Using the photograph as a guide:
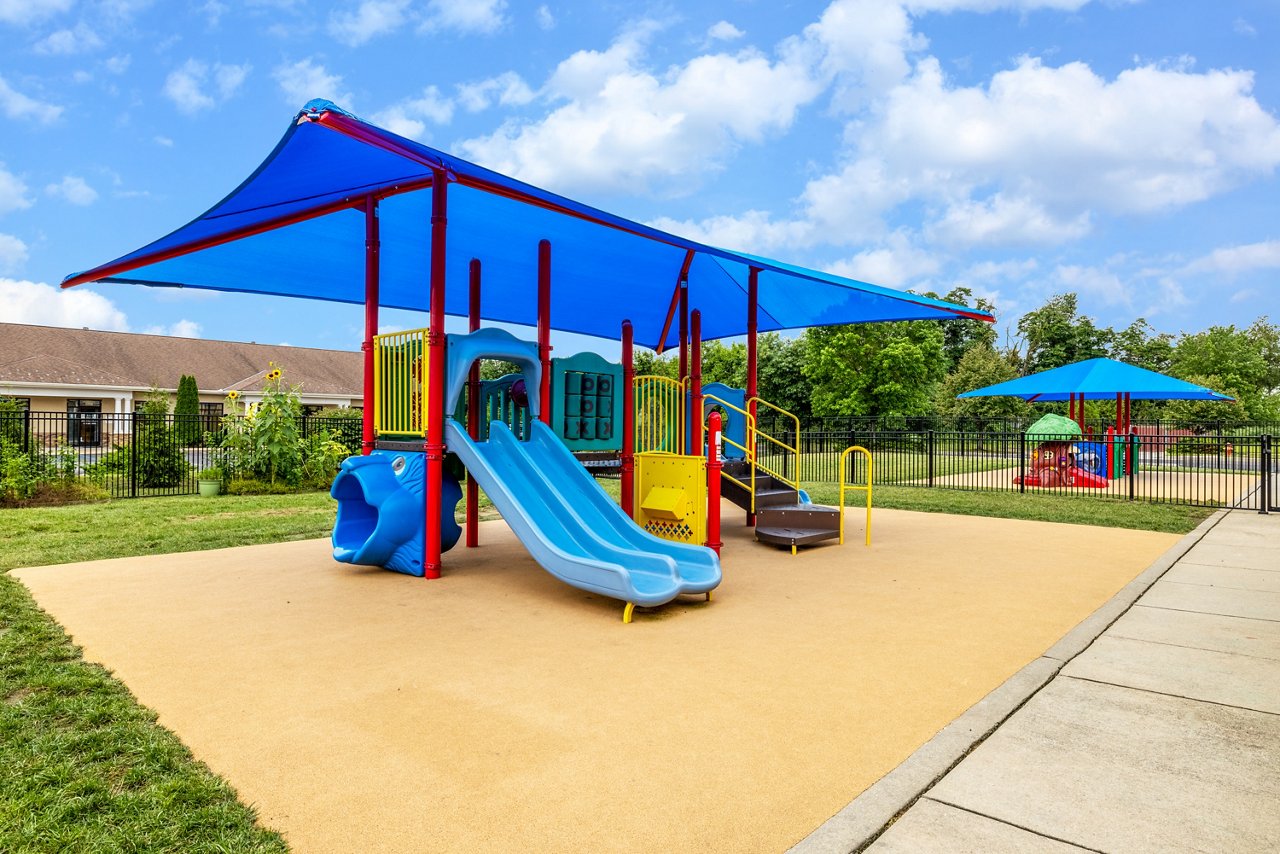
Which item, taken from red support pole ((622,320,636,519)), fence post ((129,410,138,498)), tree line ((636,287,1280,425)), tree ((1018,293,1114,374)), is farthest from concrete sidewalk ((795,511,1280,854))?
tree ((1018,293,1114,374))

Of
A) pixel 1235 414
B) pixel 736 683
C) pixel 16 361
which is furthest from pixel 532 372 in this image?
pixel 1235 414

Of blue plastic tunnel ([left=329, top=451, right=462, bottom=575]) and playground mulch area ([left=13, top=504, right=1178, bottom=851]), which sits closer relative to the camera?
playground mulch area ([left=13, top=504, right=1178, bottom=851])

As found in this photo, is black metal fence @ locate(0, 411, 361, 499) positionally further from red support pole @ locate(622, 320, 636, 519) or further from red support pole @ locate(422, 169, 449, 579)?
red support pole @ locate(622, 320, 636, 519)

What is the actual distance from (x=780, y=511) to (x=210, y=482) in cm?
1165

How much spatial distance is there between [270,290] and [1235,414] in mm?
42285

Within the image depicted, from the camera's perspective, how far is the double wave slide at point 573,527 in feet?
19.3

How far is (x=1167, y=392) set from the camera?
17906 millimetres

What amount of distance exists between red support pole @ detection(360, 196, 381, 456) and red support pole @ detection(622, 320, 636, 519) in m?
2.78

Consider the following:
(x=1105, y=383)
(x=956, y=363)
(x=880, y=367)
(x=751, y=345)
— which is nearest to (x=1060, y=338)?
(x=956, y=363)

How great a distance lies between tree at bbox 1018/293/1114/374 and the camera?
4938 centimetres

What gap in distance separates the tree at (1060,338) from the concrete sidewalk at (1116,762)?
50.1 m

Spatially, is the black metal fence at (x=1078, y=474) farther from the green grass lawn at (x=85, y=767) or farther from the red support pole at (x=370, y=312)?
the green grass lawn at (x=85, y=767)

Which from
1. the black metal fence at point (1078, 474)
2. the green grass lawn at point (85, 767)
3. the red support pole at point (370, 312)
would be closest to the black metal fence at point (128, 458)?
the green grass lawn at point (85, 767)

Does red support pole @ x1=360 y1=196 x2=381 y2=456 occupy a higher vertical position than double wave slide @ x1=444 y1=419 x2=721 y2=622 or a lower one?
higher
